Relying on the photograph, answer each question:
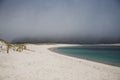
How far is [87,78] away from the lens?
10.3m

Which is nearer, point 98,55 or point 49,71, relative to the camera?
point 49,71

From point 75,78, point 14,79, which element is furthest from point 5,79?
point 75,78

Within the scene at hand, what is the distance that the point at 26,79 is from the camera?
29.6 feet

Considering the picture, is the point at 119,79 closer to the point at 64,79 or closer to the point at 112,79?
the point at 112,79

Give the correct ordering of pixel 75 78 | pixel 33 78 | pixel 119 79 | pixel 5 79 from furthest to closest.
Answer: pixel 119 79 → pixel 75 78 → pixel 33 78 → pixel 5 79

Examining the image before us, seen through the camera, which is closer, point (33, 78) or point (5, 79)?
point (5, 79)

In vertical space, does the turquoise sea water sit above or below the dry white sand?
below

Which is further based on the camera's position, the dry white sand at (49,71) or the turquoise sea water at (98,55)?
the turquoise sea water at (98,55)

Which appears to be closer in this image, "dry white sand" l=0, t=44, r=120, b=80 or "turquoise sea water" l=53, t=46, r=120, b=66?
"dry white sand" l=0, t=44, r=120, b=80

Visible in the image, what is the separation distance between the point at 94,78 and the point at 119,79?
6.48 ft

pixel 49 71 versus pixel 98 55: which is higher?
pixel 49 71

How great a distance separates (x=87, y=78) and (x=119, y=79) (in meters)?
2.49

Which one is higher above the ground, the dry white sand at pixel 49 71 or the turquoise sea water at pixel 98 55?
the dry white sand at pixel 49 71

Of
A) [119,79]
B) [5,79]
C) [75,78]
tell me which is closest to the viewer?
[5,79]
